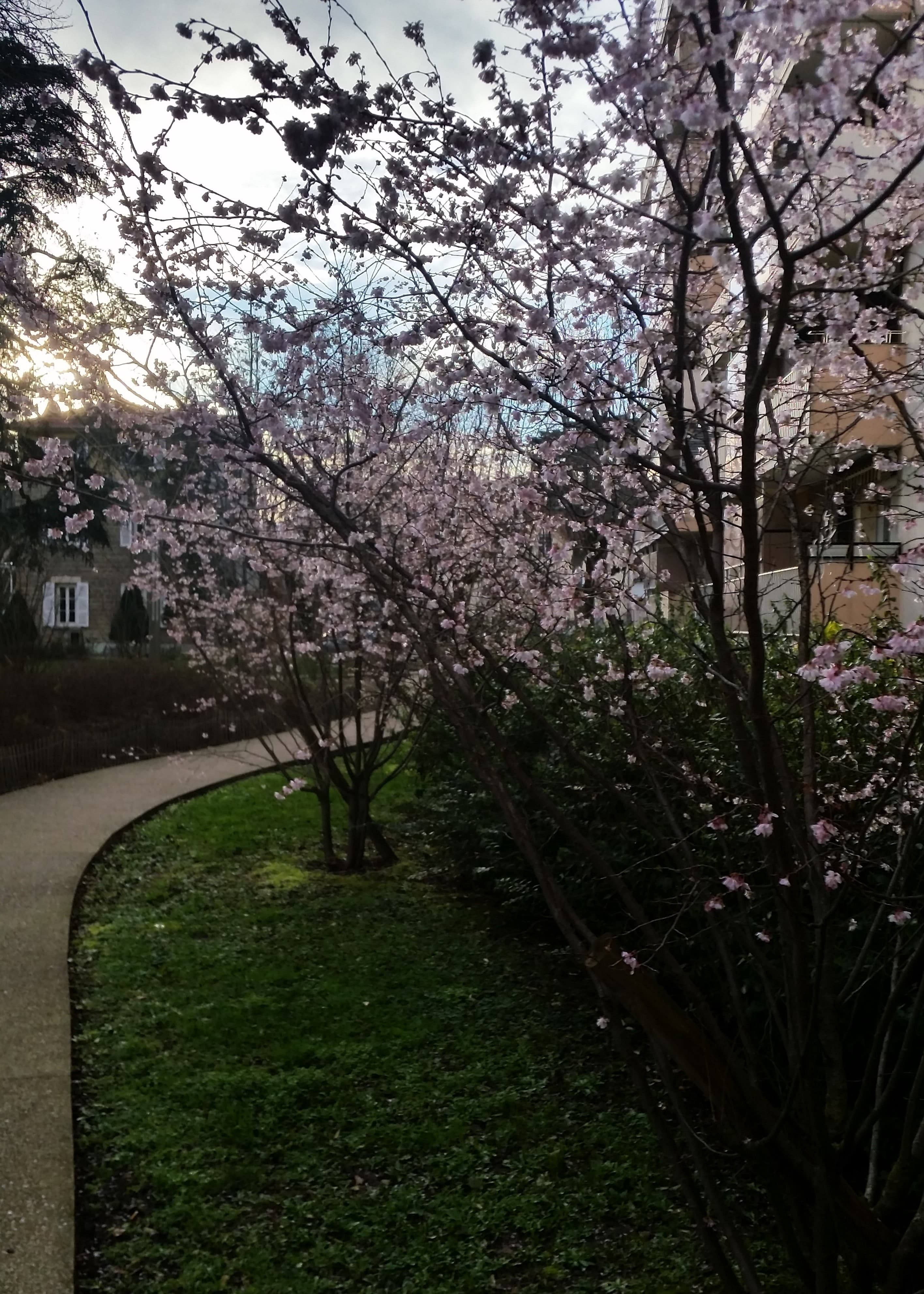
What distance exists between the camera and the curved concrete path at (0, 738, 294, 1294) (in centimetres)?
330

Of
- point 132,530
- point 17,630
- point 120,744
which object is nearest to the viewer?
point 132,530

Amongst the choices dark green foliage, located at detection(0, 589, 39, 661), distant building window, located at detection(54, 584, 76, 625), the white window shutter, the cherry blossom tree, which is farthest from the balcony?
distant building window, located at detection(54, 584, 76, 625)

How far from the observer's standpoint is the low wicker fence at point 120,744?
37.2ft

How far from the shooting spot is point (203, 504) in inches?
325

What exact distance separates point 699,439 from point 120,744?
1157cm

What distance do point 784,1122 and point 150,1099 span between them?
291cm

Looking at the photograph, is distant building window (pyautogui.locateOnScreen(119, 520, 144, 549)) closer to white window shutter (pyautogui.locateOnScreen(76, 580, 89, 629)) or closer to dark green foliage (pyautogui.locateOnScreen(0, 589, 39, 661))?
dark green foliage (pyautogui.locateOnScreen(0, 589, 39, 661))

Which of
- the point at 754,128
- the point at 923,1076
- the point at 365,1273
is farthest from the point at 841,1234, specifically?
the point at 754,128

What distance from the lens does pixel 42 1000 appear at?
5.25 metres

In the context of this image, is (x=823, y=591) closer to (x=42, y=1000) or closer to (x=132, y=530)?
(x=132, y=530)

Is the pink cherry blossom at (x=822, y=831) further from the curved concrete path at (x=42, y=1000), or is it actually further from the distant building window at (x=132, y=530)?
the distant building window at (x=132, y=530)

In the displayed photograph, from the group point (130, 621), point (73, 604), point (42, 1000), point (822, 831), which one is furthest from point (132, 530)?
point (73, 604)

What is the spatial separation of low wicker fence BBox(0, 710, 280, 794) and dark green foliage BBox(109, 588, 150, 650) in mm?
9711

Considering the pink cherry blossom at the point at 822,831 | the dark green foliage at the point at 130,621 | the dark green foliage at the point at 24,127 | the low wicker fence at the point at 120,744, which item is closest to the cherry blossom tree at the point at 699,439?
the pink cherry blossom at the point at 822,831
